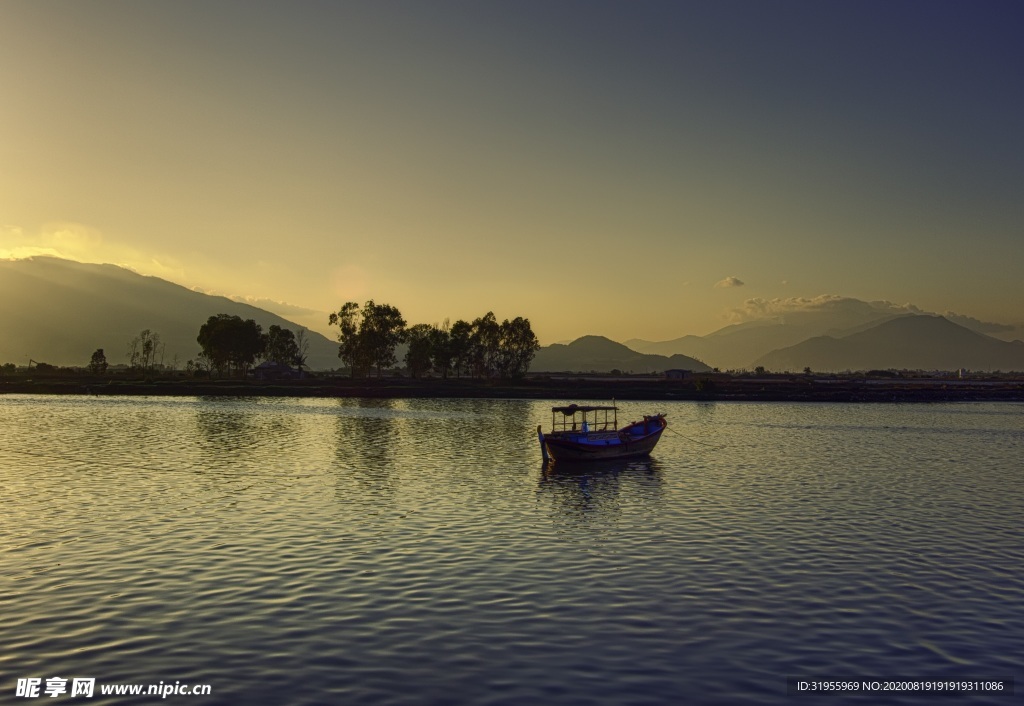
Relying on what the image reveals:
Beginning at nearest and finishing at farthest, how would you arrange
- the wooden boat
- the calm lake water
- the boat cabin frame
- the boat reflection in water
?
the calm lake water < the boat reflection in water < the wooden boat < the boat cabin frame

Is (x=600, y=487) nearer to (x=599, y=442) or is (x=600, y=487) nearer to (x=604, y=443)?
(x=599, y=442)

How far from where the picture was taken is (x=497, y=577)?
28.4 m

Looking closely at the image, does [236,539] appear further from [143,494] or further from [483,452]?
[483,452]

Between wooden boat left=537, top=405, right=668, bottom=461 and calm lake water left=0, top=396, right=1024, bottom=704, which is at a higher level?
wooden boat left=537, top=405, right=668, bottom=461

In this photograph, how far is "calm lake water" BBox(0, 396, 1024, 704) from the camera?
19297 millimetres

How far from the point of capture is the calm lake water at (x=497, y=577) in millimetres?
19297

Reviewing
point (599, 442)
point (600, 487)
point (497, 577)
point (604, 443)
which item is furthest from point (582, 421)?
point (497, 577)

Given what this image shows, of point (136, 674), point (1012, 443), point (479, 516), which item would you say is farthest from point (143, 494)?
point (1012, 443)

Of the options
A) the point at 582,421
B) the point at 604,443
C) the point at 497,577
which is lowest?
the point at 497,577

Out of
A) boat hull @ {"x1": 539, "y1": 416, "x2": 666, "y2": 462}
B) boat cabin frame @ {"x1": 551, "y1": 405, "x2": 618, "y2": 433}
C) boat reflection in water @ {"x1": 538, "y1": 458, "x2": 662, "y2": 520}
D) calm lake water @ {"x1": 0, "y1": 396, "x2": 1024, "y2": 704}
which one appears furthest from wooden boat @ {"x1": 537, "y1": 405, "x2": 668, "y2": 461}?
calm lake water @ {"x1": 0, "y1": 396, "x2": 1024, "y2": 704}

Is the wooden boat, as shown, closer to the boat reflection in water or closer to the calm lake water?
the boat reflection in water

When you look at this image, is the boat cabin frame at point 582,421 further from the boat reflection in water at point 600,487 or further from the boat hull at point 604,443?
the boat reflection in water at point 600,487

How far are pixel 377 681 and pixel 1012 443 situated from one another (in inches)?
3930

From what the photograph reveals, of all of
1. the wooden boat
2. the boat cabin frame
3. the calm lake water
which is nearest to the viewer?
the calm lake water
